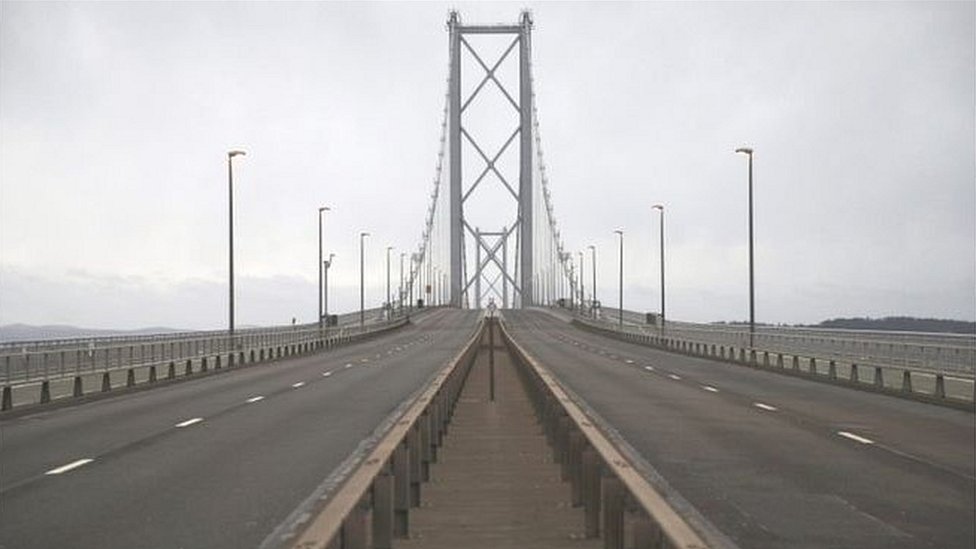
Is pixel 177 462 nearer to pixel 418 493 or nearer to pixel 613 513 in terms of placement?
pixel 418 493

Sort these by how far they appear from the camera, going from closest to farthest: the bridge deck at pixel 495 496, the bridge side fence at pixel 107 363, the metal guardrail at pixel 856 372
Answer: the bridge deck at pixel 495 496 → the bridge side fence at pixel 107 363 → the metal guardrail at pixel 856 372

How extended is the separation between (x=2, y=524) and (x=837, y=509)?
764 centimetres

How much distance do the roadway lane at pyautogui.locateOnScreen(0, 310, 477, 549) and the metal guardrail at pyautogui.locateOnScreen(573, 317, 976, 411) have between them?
12.7 metres

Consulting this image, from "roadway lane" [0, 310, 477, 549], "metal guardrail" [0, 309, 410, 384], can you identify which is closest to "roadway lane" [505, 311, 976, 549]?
"roadway lane" [0, 310, 477, 549]

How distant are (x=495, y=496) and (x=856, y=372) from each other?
1147 inches

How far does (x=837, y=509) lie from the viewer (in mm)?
13070

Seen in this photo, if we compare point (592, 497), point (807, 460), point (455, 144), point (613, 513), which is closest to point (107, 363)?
point (807, 460)

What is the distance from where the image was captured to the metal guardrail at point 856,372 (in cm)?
3343

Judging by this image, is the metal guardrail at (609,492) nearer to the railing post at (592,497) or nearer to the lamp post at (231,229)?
the railing post at (592,497)

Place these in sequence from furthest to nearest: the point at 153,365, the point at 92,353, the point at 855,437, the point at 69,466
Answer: the point at 153,365, the point at 92,353, the point at 855,437, the point at 69,466

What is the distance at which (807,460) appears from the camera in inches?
703

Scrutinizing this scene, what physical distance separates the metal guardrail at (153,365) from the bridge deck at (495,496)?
44.5 feet

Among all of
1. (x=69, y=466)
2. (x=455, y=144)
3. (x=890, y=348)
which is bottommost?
(x=69, y=466)

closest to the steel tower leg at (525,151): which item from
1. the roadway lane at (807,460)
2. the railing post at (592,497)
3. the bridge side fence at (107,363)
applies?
the bridge side fence at (107,363)
